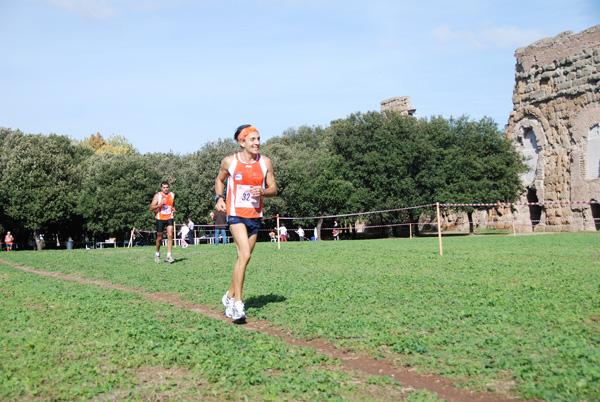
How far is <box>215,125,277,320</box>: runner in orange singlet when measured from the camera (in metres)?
7.64

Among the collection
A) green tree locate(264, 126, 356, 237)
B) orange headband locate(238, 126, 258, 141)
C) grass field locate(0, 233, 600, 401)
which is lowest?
grass field locate(0, 233, 600, 401)

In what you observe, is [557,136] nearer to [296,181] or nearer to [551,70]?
[551,70]

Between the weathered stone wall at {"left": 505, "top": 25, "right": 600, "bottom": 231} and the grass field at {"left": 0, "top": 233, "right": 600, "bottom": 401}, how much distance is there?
4522 centimetres

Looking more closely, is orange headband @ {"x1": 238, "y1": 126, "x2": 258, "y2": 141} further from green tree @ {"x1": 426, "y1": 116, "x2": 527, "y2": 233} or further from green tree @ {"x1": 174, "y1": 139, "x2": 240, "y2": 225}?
green tree @ {"x1": 174, "y1": 139, "x2": 240, "y2": 225}

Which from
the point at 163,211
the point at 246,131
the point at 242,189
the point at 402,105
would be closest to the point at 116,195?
the point at 163,211

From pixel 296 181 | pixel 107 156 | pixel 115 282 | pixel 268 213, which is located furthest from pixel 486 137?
pixel 115 282

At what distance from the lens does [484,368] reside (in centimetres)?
484

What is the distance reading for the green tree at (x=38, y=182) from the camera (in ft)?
167

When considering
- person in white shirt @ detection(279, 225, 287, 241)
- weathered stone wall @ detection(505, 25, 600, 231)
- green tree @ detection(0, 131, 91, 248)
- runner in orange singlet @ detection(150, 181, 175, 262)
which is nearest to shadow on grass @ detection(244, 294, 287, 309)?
A: runner in orange singlet @ detection(150, 181, 175, 262)

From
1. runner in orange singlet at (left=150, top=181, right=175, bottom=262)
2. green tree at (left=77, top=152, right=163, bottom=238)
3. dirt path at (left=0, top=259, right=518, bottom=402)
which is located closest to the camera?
dirt path at (left=0, top=259, right=518, bottom=402)

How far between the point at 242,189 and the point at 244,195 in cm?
10

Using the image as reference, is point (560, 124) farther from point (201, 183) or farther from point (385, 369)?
point (385, 369)

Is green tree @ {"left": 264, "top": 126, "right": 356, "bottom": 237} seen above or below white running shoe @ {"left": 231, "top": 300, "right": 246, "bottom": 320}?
above

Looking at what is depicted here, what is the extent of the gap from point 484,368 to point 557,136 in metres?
55.9
